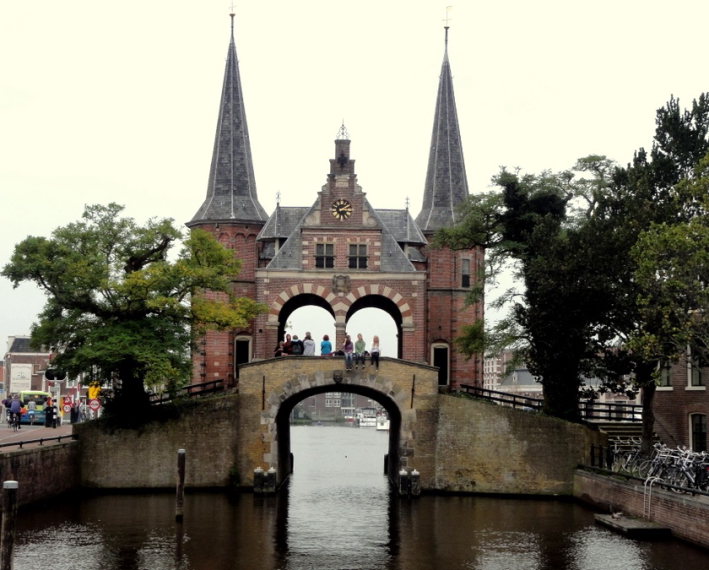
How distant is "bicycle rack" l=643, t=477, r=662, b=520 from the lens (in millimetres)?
32531

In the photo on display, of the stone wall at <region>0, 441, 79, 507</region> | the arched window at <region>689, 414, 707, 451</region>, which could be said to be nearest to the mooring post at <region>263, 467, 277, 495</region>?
the stone wall at <region>0, 441, 79, 507</region>

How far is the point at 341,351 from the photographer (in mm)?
46438

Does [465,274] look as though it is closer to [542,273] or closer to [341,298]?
[341,298]

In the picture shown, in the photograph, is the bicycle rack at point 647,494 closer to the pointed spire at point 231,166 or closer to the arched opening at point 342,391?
the arched opening at point 342,391

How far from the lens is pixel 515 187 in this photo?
4953 centimetres

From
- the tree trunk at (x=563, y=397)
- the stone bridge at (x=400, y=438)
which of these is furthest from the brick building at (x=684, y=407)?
Answer: the stone bridge at (x=400, y=438)

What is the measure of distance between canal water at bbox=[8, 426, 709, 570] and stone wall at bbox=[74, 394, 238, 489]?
→ 684mm

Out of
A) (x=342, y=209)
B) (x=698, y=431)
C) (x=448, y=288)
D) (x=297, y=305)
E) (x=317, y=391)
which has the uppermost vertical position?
(x=342, y=209)

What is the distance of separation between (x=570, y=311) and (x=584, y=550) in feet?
47.1

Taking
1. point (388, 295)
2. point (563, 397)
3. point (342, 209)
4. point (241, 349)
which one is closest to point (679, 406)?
point (563, 397)

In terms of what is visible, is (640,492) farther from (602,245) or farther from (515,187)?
(515,187)

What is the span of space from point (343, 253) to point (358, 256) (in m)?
0.75

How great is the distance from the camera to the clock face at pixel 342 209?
5338cm

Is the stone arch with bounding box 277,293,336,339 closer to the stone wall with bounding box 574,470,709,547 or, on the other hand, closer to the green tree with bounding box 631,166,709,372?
the stone wall with bounding box 574,470,709,547
